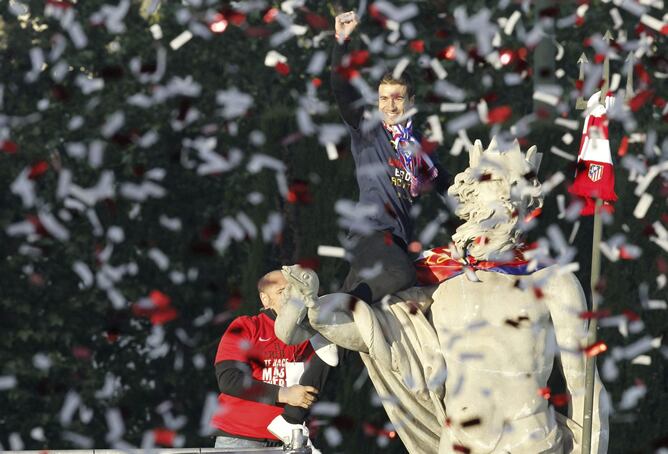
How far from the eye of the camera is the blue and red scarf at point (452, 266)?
963cm

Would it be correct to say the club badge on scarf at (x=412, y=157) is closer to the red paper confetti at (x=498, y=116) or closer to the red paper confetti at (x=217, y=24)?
the red paper confetti at (x=498, y=116)

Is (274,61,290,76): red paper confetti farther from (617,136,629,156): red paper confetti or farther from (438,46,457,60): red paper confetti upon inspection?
(617,136,629,156): red paper confetti

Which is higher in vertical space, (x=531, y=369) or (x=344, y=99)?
(x=344, y=99)

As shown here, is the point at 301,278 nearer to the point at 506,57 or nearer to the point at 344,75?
the point at 344,75

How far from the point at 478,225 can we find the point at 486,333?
20.3 inches

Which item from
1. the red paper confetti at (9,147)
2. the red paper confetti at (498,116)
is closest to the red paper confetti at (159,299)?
the red paper confetti at (9,147)

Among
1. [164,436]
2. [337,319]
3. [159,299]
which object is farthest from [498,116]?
[337,319]

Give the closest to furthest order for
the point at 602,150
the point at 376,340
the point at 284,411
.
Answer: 1. the point at 376,340
2. the point at 602,150
3. the point at 284,411

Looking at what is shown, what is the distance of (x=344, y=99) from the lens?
977 centimetres

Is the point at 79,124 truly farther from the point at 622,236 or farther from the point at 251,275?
the point at 622,236

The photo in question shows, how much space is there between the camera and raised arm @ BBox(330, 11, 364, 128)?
9516 mm

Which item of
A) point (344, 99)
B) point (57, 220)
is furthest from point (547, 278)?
point (57, 220)

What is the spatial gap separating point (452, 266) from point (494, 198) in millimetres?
388

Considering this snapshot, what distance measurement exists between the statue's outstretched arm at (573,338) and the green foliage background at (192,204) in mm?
4162
